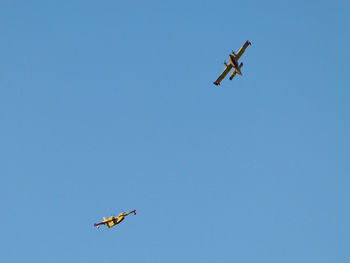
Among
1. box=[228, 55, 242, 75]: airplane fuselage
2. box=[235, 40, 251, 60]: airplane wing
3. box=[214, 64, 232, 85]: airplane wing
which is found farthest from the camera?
box=[214, 64, 232, 85]: airplane wing

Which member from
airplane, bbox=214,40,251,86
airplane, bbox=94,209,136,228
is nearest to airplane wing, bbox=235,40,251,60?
airplane, bbox=214,40,251,86

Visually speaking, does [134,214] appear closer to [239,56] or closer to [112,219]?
[112,219]

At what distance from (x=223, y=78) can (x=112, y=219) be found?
56.1 m

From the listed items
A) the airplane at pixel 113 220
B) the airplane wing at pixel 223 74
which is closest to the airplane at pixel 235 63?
the airplane wing at pixel 223 74

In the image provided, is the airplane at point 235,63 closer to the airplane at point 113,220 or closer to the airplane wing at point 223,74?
the airplane wing at point 223,74

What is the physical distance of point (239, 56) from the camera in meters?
156

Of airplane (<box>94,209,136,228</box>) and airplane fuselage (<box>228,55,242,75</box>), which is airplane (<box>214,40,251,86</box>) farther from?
airplane (<box>94,209,136,228</box>)

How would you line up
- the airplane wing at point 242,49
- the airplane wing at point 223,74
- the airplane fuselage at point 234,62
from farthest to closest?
1. the airplane wing at point 223,74
2. the airplane wing at point 242,49
3. the airplane fuselage at point 234,62

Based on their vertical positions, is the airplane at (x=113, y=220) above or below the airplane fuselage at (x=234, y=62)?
below

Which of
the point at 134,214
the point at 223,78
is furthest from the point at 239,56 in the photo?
the point at 134,214

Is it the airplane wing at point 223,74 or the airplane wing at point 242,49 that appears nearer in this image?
the airplane wing at point 242,49

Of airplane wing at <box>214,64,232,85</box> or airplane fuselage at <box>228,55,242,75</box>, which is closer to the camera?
Answer: airplane fuselage at <box>228,55,242,75</box>

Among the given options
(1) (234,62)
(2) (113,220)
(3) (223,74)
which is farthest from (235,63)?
(2) (113,220)

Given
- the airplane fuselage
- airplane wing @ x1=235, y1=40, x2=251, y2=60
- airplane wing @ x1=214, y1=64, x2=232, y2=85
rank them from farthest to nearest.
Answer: airplane wing @ x1=214, y1=64, x2=232, y2=85 → airplane wing @ x1=235, y1=40, x2=251, y2=60 → the airplane fuselage
